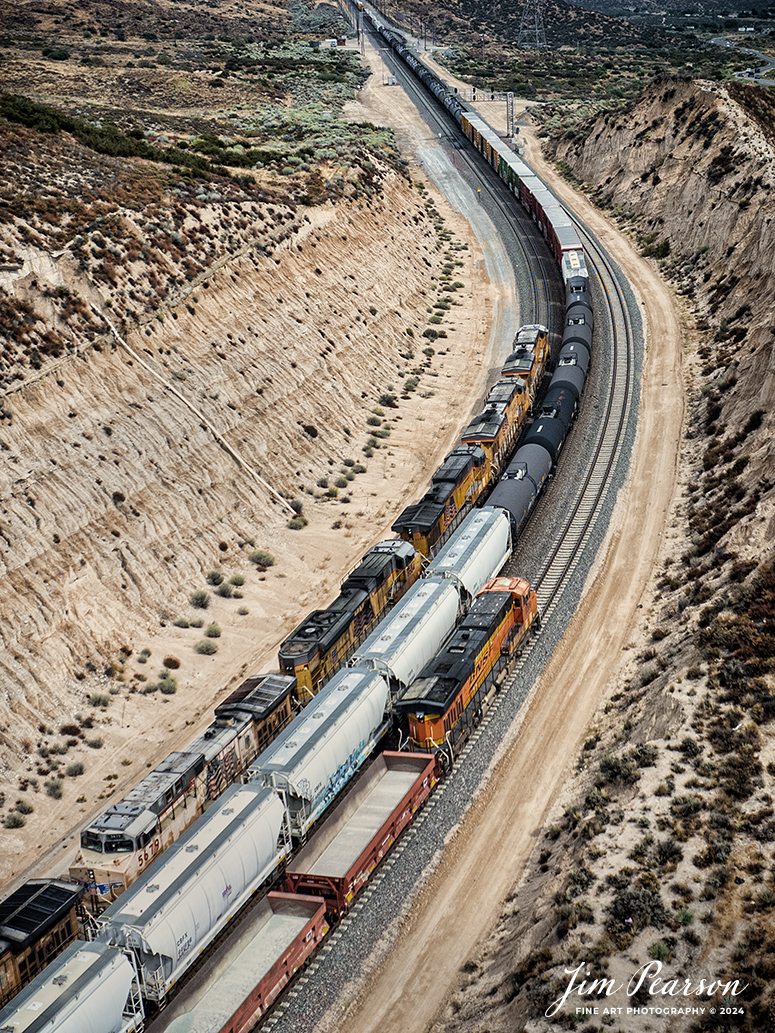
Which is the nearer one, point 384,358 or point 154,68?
point 384,358

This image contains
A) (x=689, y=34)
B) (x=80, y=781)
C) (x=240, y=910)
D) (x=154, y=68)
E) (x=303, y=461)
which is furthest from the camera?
(x=689, y=34)

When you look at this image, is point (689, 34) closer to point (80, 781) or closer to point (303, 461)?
point (303, 461)

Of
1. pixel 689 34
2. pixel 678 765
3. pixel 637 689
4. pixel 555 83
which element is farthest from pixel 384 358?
pixel 689 34

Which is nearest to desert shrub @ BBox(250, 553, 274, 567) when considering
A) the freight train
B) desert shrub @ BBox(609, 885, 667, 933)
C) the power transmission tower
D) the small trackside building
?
the freight train

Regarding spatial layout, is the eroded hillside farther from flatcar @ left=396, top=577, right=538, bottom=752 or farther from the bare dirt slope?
the bare dirt slope

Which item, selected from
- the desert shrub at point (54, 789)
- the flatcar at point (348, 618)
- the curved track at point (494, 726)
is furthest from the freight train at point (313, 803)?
the desert shrub at point (54, 789)

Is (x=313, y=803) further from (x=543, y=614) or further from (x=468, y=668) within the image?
(x=543, y=614)
